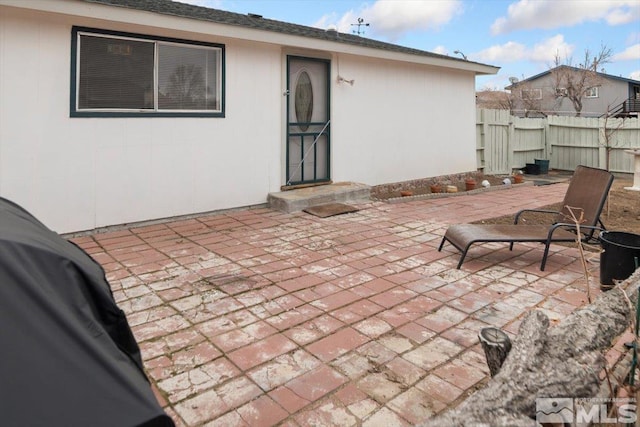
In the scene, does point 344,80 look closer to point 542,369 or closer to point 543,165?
point 542,369

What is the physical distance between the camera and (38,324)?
1.24 meters

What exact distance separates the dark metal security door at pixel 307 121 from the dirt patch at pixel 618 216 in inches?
119

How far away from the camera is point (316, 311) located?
11.1 feet

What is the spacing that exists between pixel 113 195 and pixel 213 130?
5.48 ft

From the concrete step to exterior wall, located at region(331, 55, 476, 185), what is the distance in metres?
0.55

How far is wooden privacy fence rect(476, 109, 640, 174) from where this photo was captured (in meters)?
11.7

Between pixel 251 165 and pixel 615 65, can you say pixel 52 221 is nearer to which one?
pixel 251 165

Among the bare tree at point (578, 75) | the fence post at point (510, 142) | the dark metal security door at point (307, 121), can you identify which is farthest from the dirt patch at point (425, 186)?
the bare tree at point (578, 75)

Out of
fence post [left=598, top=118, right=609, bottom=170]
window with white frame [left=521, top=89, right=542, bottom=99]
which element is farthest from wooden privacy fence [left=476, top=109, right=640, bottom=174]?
window with white frame [left=521, top=89, right=542, bottom=99]

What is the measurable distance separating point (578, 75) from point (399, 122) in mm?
26325

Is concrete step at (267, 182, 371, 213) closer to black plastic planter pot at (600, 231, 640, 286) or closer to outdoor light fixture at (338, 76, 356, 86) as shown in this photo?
outdoor light fixture at (338, 76, 356, 86)

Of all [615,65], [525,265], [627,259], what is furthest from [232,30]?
[615,65]

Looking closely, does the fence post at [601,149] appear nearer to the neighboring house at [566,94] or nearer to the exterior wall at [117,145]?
the exterior wall at [117,145]

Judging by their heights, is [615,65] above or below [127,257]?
above
